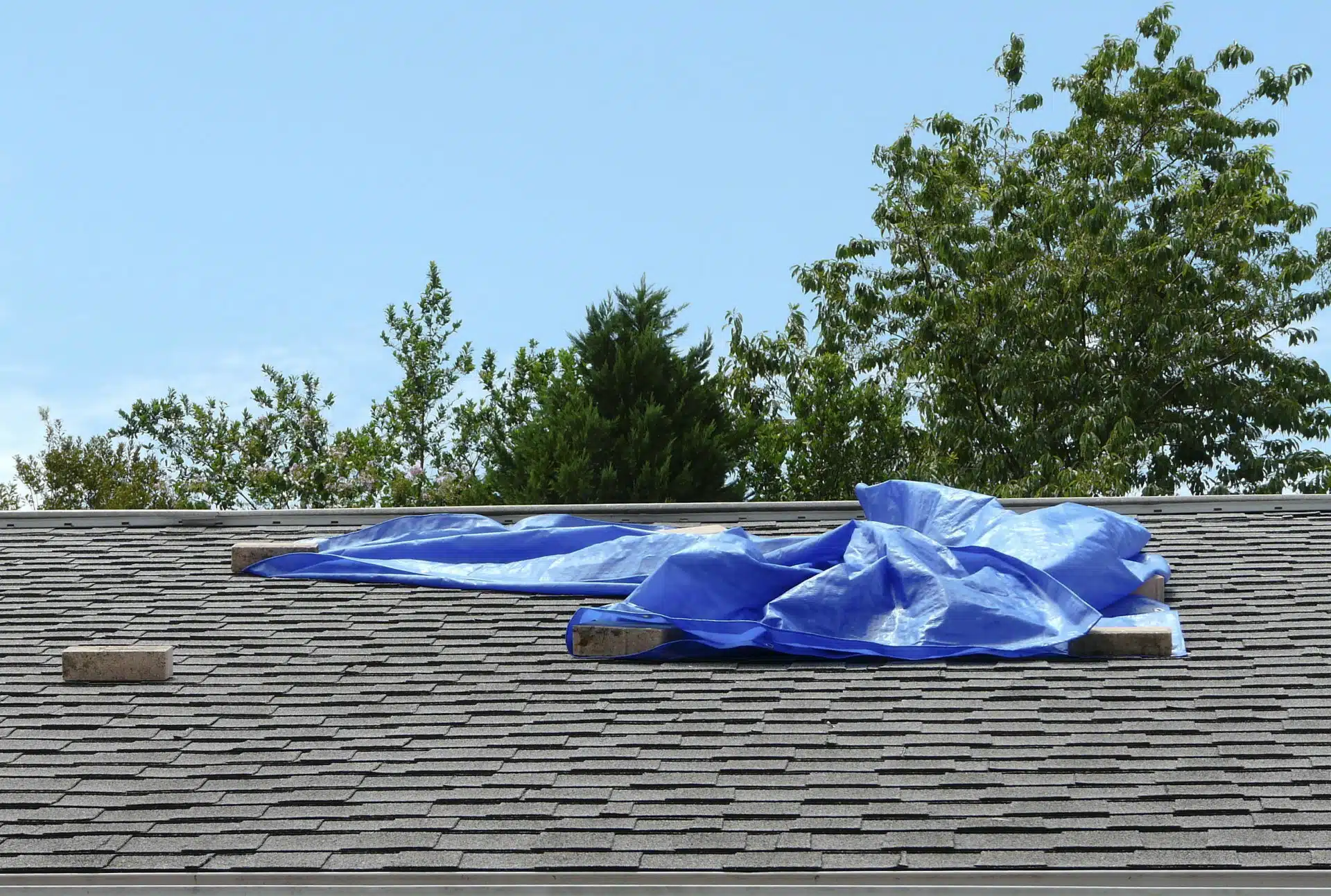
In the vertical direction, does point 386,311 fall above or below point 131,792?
above

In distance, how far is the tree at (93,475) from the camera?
25.8 metres

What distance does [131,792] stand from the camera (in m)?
4.53

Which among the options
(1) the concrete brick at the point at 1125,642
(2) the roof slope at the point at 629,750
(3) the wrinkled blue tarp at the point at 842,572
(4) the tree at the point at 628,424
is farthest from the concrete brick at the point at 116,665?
(4) the tree at the point at 628,424

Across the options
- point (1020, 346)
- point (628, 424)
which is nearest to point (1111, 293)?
point (1020, 346)

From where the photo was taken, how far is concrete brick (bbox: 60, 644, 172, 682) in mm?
5648

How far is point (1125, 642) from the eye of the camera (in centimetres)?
568

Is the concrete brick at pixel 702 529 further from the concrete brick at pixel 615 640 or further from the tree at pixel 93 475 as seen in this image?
the tree at pixel 93 475

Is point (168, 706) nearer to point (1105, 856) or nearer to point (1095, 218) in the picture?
point (1105, 856)

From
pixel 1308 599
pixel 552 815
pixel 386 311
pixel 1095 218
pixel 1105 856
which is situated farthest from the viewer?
pixel 386 311

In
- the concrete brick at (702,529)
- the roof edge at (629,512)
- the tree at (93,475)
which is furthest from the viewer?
the tree at (93,475)

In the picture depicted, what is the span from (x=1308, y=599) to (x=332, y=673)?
15.1ft

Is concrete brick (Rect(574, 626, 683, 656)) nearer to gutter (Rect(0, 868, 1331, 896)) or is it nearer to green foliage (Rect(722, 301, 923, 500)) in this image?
gutter (Rect(0, 868, 1331, 896))

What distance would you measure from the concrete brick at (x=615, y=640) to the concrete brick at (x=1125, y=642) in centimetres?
181

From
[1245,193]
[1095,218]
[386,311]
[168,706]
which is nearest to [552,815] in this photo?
[168,706]
